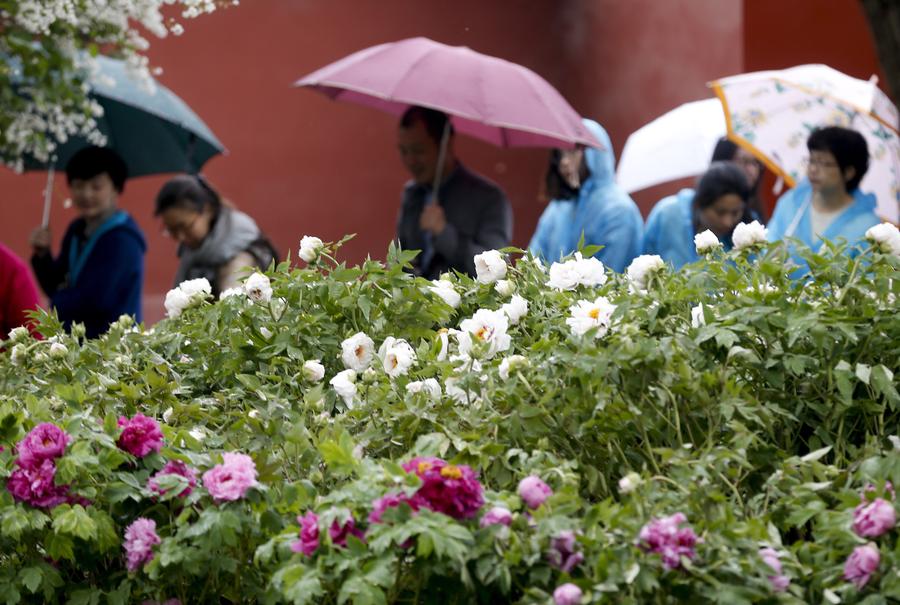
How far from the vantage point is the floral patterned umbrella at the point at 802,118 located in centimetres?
679

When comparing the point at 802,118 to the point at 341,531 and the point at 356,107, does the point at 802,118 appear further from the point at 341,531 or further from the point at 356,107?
the point at 341,531

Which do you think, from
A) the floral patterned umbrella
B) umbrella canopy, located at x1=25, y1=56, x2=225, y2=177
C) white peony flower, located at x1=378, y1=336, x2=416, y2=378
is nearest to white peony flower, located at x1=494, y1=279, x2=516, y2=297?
white peony flower, located at x1=378, y1=336, x2=416, y2=378

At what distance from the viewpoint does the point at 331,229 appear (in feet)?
37.5

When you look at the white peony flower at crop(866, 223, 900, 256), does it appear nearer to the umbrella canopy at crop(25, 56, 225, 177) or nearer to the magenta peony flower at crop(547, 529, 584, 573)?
the magenta peony flower at crop(547, 529, 584, 573)

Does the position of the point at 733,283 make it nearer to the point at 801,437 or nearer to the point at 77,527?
the point at 801,437

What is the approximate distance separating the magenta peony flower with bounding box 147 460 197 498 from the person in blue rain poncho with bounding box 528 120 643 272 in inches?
163

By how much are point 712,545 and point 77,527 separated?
95 cm

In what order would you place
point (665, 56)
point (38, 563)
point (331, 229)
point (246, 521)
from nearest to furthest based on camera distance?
point (246, 521) < point (38, 563) < point (665, 56) < point (331, 229)

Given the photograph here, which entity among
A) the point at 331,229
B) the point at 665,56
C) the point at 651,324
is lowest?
the point at 331,229

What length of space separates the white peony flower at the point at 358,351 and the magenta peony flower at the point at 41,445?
2.03 feet

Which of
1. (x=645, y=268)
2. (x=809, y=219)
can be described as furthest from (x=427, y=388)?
(x=809, y=219)

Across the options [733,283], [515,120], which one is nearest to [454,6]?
[515,120]

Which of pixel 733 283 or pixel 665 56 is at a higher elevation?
pixel 733 283

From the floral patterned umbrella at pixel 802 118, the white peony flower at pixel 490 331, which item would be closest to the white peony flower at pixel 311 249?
the white peony flower at pixel 490 331
